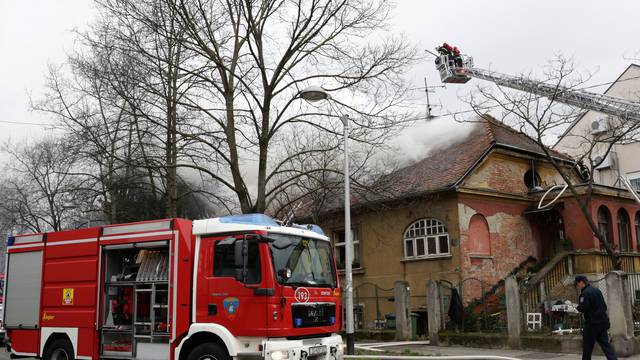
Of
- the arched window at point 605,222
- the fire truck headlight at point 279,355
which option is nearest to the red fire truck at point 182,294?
the fire truck headlight at point 279,355

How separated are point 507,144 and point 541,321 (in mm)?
8716

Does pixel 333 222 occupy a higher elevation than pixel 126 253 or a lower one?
higher

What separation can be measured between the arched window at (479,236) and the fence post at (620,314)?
27.2 ft

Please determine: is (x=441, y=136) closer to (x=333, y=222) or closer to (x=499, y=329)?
(x=333, y=222)

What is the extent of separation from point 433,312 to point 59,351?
978 centimetres

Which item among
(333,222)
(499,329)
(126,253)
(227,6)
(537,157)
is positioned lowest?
(499,329)

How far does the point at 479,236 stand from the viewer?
22438mm

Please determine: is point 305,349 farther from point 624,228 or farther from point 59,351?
point 624,228

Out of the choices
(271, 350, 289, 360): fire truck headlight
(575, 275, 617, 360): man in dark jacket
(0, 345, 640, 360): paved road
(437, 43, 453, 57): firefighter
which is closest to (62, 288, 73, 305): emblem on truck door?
(271, 350, 289, 360): fire truck headlight

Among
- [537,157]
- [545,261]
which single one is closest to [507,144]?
[537,157]

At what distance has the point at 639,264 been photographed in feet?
75.4

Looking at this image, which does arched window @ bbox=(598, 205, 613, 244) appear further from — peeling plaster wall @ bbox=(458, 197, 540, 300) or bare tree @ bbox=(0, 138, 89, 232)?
bare tree @ bbox=(0, 138, 89, 232)

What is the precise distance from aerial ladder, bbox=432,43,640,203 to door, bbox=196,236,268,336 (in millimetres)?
13351

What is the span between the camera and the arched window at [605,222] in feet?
76.7
